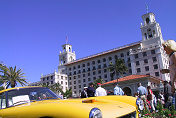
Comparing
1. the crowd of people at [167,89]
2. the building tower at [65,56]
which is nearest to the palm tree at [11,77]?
the crowd of people at [167,89]

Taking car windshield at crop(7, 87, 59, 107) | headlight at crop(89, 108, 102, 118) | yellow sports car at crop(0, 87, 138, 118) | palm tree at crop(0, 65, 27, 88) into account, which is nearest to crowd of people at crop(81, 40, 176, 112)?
yellow sports car at crop(0, 87, 138, 118)

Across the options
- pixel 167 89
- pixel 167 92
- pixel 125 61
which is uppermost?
pixel 125 61

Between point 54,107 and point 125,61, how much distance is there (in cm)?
6609

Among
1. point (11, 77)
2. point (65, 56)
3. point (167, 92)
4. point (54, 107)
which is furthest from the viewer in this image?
point (65, 56)

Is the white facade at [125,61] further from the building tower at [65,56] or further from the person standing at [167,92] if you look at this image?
the person standing at [167,92]

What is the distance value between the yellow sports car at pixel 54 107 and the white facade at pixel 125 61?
171 feet

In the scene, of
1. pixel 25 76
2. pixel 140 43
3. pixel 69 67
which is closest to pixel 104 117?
pixel 25 76

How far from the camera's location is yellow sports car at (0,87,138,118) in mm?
2271

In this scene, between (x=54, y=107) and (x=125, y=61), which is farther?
(x=125, y=61)

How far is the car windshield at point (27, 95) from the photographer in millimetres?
3813

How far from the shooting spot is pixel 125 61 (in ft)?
218

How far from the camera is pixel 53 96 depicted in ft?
14.3

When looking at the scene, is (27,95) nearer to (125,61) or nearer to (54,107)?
(54,107)

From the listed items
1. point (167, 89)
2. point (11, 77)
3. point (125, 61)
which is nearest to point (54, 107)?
point (167, 89)
